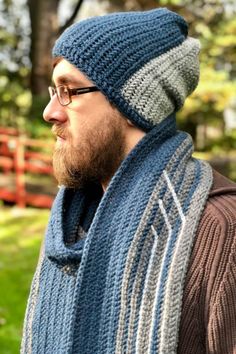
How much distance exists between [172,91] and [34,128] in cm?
1180

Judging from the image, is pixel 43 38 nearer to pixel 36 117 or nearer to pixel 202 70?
pixel 36 117

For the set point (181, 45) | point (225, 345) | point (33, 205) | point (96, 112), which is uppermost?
point (181, 45)

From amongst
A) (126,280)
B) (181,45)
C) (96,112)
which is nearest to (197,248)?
(126,280)

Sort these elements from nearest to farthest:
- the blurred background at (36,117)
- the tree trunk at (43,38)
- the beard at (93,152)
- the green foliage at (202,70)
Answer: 1. the beard at (93,152)
2. the blurred background at (36,117)
3. the green foliage at (202,70)
4. the tree trunk at (43,38)

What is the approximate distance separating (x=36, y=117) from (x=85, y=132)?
43.2 feet

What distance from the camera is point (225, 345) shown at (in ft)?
5.46

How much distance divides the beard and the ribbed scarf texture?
82mm

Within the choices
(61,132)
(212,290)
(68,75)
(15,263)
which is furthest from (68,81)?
(15,263)

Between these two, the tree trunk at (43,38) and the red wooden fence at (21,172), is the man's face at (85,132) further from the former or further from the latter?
the tree trunk at (43,38)

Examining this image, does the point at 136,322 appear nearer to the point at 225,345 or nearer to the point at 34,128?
the point at 225,345

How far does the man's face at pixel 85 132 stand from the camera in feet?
6.33

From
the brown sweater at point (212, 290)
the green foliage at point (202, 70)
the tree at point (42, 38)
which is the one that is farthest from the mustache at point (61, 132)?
the tree at point (42, 38)

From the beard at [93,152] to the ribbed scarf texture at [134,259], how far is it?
82 millimetres

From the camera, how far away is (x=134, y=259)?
5.78 feet
